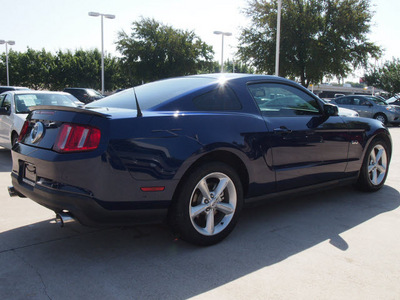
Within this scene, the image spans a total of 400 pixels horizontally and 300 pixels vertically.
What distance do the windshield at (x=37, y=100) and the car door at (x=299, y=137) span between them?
16.4 feet

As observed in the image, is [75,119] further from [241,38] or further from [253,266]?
[241,38]

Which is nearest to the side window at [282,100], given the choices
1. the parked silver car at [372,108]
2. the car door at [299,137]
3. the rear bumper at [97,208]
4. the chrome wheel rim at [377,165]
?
the car door at [299,137]

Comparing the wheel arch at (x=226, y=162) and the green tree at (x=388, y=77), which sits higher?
the green tree at (x=388, y=77)

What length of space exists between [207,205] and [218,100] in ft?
3.21

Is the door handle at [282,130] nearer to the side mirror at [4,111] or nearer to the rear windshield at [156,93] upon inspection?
the rear windshield at [156,93]

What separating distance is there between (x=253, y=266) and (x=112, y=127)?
152 cm

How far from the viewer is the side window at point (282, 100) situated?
3.90m

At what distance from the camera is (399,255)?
3.26 metres

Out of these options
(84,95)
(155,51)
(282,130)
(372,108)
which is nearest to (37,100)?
(282,130)

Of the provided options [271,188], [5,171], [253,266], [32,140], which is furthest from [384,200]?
[5,171]

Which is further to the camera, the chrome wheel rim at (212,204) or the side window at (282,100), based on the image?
the side window at (282,100)

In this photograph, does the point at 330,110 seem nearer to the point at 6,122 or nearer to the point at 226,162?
the point at 226,162

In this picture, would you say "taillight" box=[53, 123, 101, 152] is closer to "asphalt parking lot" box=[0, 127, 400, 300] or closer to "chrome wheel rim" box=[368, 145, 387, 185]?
"asphalt parking lot" box=[0, 127, 400, 300]

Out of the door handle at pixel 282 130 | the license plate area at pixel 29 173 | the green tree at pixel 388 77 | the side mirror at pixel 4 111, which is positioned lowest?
the license plate area at pixel 29 173
